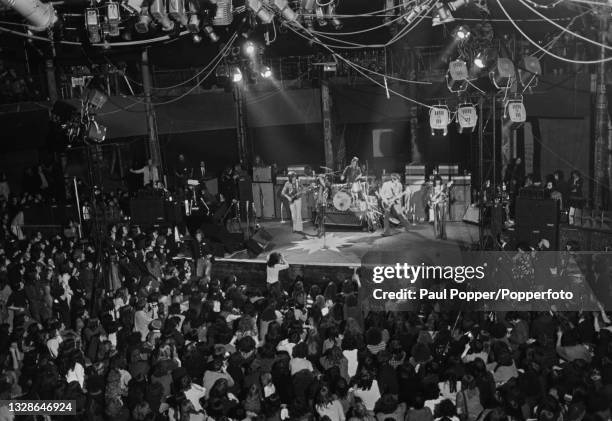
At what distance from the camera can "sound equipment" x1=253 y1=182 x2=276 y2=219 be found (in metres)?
20.9

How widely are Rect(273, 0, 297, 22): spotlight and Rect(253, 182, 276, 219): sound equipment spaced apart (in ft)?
26.5

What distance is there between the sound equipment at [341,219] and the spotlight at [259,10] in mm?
6969

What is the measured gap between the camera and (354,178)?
18641mm

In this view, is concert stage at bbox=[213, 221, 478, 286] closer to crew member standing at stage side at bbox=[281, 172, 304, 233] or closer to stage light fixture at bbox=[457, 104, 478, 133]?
crew member standing at stage side at bbox=[281, 172, 304, 233]

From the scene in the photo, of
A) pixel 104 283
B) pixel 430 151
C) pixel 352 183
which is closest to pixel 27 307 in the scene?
pixel 104 283

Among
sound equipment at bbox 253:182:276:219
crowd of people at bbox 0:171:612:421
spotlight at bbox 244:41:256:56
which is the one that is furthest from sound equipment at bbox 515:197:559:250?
sound equipment at bbox 253:182:276:219

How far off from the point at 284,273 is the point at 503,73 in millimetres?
6342

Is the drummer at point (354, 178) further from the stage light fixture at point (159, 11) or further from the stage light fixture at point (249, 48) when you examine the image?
the stage light fixture at point (159, 11)

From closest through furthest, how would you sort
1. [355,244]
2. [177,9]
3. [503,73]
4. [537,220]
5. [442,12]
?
[177,9] → [442,12] → [503,73] → [537,220] → [355,244]

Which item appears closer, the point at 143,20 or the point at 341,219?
the point at 143,20

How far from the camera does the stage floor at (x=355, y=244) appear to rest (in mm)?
15719

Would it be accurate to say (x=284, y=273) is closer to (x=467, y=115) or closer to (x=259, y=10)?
(x=259, y=10)

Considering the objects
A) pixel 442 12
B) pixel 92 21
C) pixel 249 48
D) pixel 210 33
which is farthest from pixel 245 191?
pixel 442 12

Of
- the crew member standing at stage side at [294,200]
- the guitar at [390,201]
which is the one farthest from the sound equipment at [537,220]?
the crew member standing at stage side at [294,200]
